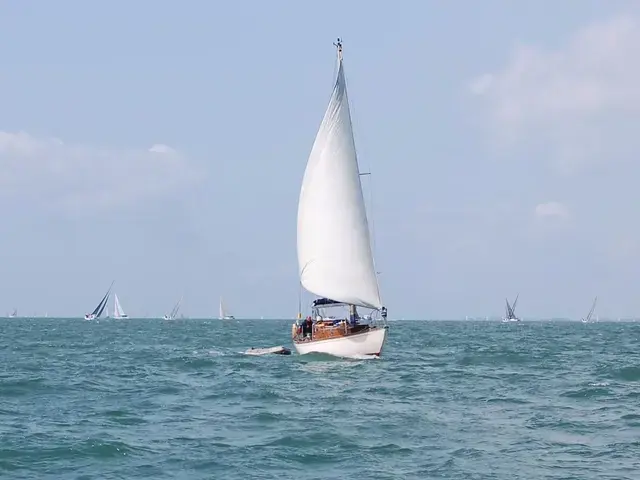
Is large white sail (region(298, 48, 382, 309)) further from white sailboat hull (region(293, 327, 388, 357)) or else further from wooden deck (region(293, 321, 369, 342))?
white sailboat hull (region(293, 327, 388, 357))

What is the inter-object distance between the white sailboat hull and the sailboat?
0.21 ft

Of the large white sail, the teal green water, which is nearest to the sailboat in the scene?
the large white sail

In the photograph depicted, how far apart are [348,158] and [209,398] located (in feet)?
64.0

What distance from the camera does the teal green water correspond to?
21359mm

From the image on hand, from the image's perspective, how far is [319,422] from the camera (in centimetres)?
2777

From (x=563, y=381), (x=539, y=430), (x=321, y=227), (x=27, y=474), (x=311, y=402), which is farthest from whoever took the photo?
(x=321, y=227)

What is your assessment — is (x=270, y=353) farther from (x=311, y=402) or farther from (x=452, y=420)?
(x=452, y=420)

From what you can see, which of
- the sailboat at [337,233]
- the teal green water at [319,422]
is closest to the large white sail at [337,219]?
the sailboat at [337,233]

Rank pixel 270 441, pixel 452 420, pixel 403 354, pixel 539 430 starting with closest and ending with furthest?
1. pixel 270 441
2. pixel 539 430
3. pixel 452 420
4. pixel 403 354

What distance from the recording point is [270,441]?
24562 millimetres

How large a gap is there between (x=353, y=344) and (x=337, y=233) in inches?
245

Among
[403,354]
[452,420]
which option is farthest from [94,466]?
[403,354]

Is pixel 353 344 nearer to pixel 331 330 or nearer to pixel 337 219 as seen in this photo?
pixel 331 330

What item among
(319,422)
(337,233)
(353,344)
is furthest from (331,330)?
(319,422)
